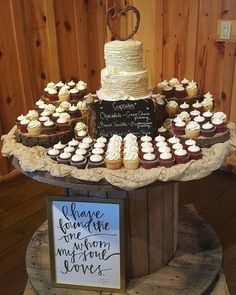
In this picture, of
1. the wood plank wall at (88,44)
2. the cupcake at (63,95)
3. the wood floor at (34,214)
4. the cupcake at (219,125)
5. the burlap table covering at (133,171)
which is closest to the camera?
the burlap table covering at (133,171)

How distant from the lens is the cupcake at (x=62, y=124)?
145cm

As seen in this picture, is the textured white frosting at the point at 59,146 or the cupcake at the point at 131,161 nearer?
the cupcake at the point at 131,161

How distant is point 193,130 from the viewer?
137 cm

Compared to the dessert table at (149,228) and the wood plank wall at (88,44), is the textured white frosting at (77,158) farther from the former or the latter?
the wood plank wall at (88,44)

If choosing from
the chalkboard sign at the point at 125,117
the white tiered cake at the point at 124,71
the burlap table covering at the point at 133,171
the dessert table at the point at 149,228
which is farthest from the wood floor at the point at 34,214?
the white tiered cake at the point at 124,71

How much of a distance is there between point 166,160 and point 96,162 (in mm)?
232

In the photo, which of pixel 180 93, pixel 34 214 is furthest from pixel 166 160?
pixel 34 214

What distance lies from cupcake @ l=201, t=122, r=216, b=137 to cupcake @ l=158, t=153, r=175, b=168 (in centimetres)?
20

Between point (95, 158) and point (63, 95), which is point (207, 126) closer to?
point (95, 158)

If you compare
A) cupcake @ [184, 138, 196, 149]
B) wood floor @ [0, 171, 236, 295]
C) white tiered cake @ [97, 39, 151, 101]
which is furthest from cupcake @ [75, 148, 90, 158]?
wood floor @ [0, 171, 236, 295]

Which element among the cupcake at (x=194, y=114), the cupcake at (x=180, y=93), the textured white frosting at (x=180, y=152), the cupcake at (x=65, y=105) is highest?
the cupcake at (x=180, y=93)

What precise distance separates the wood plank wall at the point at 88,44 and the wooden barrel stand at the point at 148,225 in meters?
1.29

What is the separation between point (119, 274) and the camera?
1480 mm

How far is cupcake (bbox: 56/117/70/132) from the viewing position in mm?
1446
